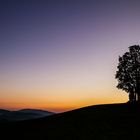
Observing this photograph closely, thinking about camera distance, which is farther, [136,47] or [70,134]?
[136,47]

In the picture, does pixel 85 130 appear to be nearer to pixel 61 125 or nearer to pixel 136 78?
pixel 61 125

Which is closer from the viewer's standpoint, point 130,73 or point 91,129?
point 91,129

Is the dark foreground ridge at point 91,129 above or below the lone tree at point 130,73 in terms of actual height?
below

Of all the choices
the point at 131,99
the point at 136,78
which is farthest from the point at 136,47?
the point at 131,99

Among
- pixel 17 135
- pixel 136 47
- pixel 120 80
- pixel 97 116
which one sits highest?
pixel 136 47

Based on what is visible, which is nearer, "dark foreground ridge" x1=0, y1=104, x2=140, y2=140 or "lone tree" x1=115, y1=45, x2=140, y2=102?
"dark foreground ridge" x1=0, y1=104, x2=140, y2=140

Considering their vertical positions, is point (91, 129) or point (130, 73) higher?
point (130, 73)

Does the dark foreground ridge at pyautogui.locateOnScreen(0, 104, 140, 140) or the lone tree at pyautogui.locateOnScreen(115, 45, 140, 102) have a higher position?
the lone tree at pyautogui.locateOnScreen(115, 45, 140, 102)

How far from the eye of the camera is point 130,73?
62531 mm

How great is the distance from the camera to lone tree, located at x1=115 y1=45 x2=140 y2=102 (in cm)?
6209

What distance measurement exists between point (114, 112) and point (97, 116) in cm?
480

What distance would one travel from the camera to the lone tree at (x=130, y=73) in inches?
2445

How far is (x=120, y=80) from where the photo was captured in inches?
2516

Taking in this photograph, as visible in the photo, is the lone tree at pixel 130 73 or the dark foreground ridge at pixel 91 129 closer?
the dark foreground ridge at pixel 91 129
